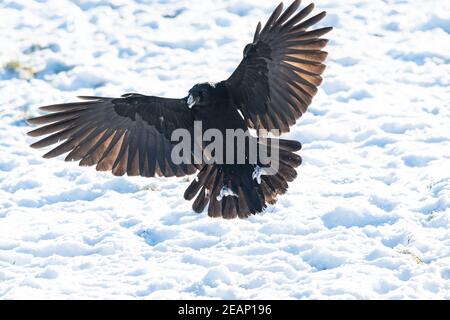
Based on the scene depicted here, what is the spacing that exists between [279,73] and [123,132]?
1441 millimetres

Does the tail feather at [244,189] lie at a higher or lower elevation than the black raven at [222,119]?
lower

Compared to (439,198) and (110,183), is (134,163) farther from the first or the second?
(439,198)

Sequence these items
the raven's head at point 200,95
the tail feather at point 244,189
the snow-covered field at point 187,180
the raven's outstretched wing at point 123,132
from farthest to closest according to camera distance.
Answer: the raven's outstretched wing at point 123,132 → the tail feather at point 244,189 → the raven's head at point 200,95 → the snow-covered field at point 187,180

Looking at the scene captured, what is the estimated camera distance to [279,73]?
6734mm

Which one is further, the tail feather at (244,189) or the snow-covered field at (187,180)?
the tail feather at (244,189)

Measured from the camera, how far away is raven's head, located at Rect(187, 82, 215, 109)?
21.3 ft

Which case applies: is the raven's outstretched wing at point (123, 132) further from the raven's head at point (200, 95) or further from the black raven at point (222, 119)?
the raven's head at point (200, 95)

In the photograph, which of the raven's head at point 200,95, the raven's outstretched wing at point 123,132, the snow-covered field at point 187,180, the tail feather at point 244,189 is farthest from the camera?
the raven's outstretched wing at point 123,132

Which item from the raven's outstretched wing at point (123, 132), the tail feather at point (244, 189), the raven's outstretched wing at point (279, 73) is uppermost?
the raven's outstretched wing at point (279, 73)

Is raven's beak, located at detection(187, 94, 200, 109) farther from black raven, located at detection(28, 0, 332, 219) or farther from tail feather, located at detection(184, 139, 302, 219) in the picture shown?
tail feather, located at detection(184, 139, 302, 219)

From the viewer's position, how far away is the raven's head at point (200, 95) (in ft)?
21.3

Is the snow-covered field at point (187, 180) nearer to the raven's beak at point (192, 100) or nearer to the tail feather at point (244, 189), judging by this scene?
the tail feather at point (244, 189)

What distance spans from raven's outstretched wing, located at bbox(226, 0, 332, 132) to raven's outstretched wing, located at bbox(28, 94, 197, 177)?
0.54m

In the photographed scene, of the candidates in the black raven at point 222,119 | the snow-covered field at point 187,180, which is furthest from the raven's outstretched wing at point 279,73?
the snow-covered field at point 187,180
